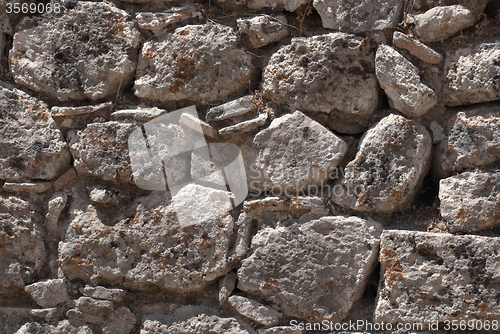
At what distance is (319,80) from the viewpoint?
2.22m

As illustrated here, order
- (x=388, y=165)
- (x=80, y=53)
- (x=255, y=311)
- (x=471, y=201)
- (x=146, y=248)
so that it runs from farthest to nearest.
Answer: (x=80, y=53) < (x=146, y=248) < (x=255, y=311) < (x=388, y=165) < (x=471, y=201)

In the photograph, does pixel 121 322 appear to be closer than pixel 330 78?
No

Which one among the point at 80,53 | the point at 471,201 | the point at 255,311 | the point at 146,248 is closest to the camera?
the point at 471,201

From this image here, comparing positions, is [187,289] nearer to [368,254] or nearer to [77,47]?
[368,254]

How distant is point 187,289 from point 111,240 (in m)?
0.51

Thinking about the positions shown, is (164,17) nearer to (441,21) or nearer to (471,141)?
(441,21)

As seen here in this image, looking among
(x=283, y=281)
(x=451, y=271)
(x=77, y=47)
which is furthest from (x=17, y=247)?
(x=451, y=271)

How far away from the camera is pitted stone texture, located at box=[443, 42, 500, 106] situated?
6.52ft

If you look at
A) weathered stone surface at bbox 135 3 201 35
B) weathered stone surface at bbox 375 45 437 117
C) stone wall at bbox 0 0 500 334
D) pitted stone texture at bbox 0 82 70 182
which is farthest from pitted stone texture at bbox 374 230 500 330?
pitted stone texture at bbox 0 82 70 182

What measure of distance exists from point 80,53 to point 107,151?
60cm

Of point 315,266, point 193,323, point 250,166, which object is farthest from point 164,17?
point 193,323

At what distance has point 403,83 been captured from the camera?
6.89 ft

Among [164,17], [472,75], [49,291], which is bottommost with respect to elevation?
[49,291]

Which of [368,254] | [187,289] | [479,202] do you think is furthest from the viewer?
[187,289]
